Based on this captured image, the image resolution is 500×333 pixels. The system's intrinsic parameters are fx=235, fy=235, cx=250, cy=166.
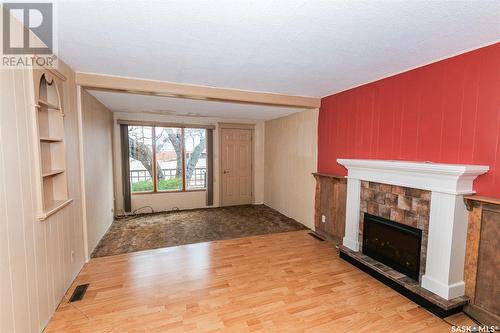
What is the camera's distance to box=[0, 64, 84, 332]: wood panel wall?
1461mm

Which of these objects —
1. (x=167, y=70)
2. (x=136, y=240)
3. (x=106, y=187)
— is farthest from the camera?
(x=106, y=187)

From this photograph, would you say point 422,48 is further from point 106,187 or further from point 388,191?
point 106,187

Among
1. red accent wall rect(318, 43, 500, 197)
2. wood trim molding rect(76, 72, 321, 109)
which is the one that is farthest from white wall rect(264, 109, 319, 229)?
red accent wall rect(318, 43, 500, 197)

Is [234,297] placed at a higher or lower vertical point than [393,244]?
lower

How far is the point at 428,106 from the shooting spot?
2.48m

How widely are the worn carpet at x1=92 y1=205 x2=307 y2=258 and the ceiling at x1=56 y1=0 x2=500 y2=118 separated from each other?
2.47 metres

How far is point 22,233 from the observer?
164 centimetres

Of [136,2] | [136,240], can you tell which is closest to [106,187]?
[136,240]

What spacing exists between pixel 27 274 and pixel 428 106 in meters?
3.83

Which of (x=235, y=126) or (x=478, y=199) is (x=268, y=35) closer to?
(x=478, y=199)

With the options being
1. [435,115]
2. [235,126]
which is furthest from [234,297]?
[235,126]

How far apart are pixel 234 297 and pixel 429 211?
2140 millimetres

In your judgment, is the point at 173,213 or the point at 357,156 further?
the point at 173,213

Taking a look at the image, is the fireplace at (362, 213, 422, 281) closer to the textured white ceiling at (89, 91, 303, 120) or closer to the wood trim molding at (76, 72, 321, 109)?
the wood trim molding at (76, 72, 321, 109)
